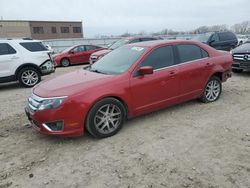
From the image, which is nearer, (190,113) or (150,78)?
(150,78)

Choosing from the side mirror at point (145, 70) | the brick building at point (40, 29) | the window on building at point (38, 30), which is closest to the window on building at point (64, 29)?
the brick building at point (40, 29)

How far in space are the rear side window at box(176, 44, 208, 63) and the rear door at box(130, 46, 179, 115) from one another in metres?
0.26

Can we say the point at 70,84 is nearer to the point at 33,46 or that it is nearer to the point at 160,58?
the point at 160,58

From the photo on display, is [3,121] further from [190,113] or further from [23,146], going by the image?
[190,113]

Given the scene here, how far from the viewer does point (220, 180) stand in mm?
2926

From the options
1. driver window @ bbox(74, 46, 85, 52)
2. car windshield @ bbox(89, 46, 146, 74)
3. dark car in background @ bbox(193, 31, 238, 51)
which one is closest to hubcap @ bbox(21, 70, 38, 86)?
car windshield @ bbox(89, 46, 146, 74)

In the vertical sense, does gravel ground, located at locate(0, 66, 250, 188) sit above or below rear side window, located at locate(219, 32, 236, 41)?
below

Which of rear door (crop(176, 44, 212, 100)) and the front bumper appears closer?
the front bumper

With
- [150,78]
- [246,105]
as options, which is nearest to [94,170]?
[150,78]

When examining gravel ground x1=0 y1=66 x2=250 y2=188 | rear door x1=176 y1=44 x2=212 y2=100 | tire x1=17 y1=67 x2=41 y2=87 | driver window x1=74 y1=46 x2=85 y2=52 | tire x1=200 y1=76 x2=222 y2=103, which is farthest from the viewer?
driver window x1=74 y1=46 x2=85 y2=52

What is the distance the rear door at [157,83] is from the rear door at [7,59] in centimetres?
562

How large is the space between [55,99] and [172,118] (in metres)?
2.42

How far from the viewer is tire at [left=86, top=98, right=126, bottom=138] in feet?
12.9

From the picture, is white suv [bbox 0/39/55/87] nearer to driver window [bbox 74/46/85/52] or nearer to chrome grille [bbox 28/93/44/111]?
chrome grille [bbox 28/93/44/111]
